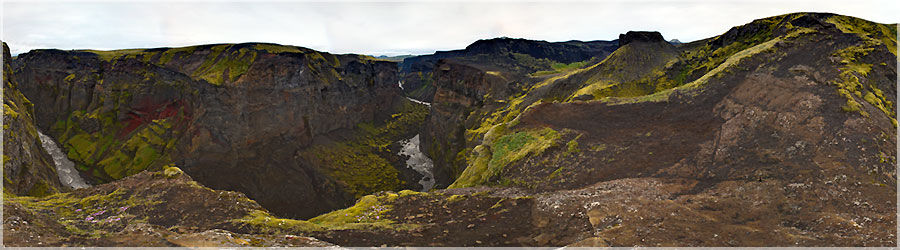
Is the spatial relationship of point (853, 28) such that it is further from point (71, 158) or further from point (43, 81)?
point (43, 81)

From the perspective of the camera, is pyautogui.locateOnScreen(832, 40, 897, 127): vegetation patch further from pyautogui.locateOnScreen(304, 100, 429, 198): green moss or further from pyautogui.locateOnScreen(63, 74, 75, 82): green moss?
pyautogui.locateOnScreen(63, 74, 75, 82): green moss

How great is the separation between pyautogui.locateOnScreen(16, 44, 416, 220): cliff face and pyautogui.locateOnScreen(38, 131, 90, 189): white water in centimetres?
125

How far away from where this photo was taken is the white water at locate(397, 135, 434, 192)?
6087 centimetres

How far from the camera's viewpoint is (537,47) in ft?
438

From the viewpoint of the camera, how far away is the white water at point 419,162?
60866 mm

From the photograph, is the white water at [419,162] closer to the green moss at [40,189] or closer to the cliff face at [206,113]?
the cliff face at [206,113]

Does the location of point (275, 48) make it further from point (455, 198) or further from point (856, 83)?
point (856, 83)

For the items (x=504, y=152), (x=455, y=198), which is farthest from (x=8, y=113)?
(x=504, y=152)

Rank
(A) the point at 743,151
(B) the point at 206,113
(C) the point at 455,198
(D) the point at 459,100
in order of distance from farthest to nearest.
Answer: (D) the point at 459,100, (B) the point at 206,113, (C) the point at 455,198, (A) the point at 743,151

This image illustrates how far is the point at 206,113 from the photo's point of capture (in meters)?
59.6

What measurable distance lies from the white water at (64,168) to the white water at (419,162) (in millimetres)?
46817

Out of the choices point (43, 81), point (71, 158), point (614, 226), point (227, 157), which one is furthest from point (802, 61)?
point (43, 81)

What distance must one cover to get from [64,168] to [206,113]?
73.2 ft

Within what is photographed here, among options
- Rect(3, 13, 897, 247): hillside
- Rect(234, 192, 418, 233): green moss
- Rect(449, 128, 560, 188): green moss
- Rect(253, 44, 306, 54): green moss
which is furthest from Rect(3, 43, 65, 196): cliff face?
Rect(253, 44, 306, 54): green moss
